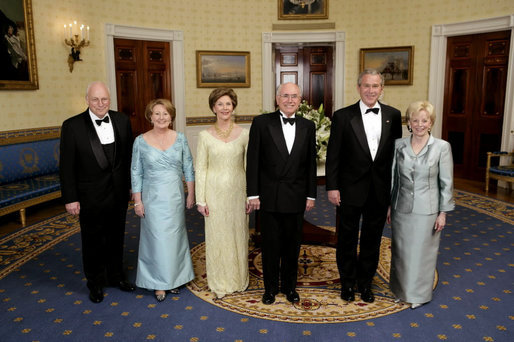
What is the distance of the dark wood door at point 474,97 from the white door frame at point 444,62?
0.11 metres

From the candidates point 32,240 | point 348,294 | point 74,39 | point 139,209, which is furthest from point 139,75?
point 348,294

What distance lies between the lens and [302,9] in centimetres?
958

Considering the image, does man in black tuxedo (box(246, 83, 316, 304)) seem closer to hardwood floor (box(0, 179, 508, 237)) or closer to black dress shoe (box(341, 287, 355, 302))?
black dress shoe (box(341, 287, 355, 302))

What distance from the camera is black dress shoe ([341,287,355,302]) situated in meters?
3.70

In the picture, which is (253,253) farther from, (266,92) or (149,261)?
(266,92)

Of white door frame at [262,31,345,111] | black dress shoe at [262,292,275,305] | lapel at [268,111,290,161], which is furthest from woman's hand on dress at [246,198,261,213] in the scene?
white door frame at [262,31,345,111]

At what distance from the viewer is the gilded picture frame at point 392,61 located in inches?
356

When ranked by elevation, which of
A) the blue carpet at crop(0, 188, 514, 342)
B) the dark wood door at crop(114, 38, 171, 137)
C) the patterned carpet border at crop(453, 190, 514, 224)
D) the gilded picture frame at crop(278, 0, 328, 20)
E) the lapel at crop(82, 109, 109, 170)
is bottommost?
the blue carpet at crop(0, 188, 514, 342)

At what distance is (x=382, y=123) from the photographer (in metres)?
3.44

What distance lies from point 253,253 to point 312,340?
1.82 metres

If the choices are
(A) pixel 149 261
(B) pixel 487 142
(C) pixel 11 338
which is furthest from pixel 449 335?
(B) pixel 487 142

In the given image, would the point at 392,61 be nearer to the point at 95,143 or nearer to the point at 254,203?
the point at 254,203

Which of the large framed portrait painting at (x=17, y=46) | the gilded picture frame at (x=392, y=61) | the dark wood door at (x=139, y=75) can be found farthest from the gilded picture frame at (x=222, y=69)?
the large framed portrait painting at (x=17, y=46)

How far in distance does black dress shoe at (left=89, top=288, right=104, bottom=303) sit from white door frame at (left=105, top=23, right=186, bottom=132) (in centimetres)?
520
